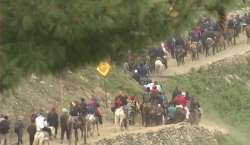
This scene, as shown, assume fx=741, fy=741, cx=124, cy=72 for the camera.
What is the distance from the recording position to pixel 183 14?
7398 millimetres

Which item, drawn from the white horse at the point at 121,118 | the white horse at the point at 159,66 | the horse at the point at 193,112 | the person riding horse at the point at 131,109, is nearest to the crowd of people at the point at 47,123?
the white horse at the point at 121,118

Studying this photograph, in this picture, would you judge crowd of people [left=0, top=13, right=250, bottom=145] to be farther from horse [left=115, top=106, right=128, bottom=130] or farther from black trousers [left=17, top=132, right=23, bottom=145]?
horse [left=115, top=106, right=128, bottom=130]

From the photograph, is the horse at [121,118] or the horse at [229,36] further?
the horse at [229,36]

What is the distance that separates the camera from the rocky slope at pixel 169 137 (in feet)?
79.3

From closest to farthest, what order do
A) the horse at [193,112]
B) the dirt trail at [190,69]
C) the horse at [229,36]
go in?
the dirt trail at [190,69], the horse at [193,112], the horse at [229,36]

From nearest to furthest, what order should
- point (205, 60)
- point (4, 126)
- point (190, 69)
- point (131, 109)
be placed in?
point (4, 126) < point (131, 109) < point (190, 69) < point (205, 60)

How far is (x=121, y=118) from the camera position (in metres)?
24.5

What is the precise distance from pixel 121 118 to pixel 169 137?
2.13 metres

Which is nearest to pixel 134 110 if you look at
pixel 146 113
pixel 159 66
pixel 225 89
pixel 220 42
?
pixel 146 113

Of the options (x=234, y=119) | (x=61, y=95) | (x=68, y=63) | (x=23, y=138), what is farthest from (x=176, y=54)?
(x=68, y=63)

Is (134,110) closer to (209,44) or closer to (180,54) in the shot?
(180,54)

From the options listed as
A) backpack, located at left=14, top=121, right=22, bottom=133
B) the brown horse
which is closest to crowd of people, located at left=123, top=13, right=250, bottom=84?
the brown horse

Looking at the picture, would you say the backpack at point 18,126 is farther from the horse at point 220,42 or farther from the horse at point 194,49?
the horse at point 220,42

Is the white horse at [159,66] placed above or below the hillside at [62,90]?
above
